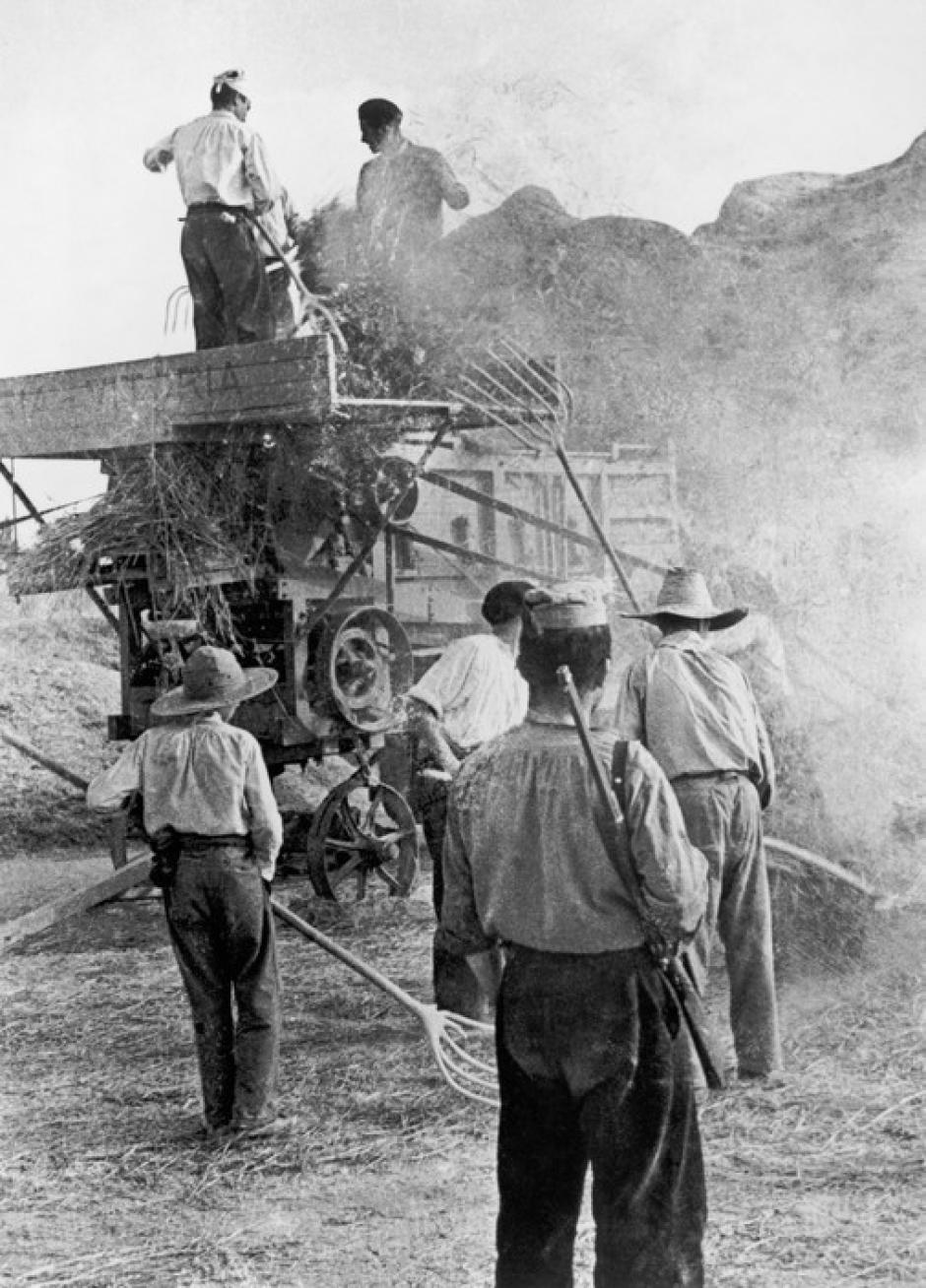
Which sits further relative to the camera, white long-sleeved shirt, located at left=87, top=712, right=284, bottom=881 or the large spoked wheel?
the large spoked wheel

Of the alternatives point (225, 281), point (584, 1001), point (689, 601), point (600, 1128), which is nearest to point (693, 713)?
point (689, 601)

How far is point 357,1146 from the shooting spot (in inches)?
187

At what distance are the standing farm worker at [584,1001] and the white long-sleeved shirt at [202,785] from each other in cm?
205

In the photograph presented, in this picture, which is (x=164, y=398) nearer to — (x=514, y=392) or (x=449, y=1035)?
(x=514, y=392)

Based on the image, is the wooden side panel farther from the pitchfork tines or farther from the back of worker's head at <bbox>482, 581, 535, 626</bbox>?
the back of worker's head at <bbox>482, 581, 535, 626</bbox>

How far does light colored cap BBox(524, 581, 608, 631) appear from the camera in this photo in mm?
3162

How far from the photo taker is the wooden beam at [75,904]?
26.0 feet

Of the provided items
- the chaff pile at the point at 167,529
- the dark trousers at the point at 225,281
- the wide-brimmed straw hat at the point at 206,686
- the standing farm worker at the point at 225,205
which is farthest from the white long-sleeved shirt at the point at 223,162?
the wide-brimmed straw hat at the point at 206,686

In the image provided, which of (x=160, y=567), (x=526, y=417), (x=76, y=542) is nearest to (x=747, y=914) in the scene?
(x=526, y=417)

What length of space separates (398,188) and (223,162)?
3.35 feet

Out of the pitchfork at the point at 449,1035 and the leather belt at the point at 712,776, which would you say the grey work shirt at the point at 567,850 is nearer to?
the pitchfork at the point at 449,1035

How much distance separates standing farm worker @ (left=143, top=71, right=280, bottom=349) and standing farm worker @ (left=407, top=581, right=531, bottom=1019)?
120 inches

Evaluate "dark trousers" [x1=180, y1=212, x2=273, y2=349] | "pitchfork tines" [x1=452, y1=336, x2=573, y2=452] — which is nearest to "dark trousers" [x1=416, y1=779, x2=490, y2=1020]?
"pitchfork tines" [x1=452, y1=336, x2=573, y2=452]

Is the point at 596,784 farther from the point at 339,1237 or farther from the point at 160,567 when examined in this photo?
the point at 160,567
